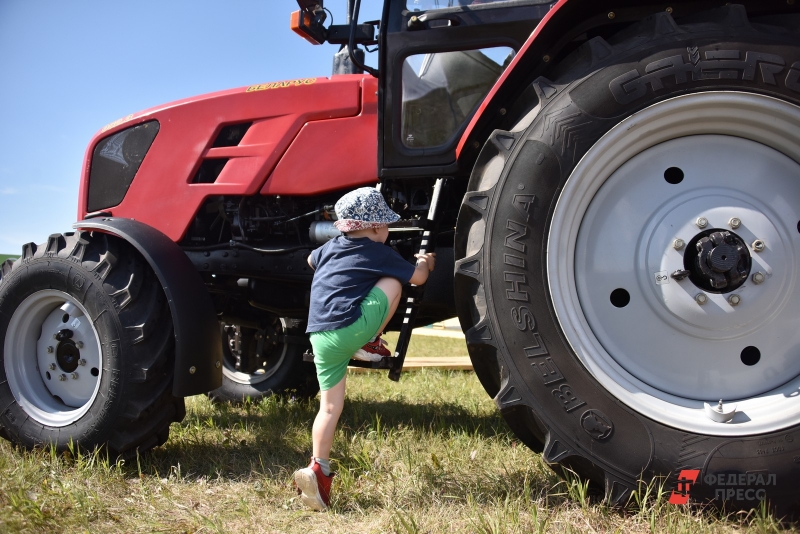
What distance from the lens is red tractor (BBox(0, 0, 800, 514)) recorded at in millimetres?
1923

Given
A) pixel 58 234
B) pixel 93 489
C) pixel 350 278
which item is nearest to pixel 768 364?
pixel 350 278

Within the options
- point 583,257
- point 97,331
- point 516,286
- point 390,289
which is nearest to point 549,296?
point 516,286

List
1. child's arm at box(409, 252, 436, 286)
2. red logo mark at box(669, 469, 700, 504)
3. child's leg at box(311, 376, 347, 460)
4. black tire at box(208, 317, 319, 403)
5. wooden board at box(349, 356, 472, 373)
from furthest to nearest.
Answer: wooden board at box(349, 356, 472, 373) → black tire at box(208, 317, 319, 403) → child's arm at box(409, 252, 436, 286) → child's leg at box(311, 376, 347, 460) → red logo mark at box(669, 469, 700, 504)

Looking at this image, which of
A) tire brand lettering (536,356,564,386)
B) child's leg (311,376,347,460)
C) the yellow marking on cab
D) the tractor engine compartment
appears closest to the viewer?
tire brand lettering (536,356,564,386)

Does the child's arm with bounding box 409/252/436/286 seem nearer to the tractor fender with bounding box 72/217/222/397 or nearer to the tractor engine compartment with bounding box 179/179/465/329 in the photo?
the tractor engine compartment with bounding box 179/179/465/329

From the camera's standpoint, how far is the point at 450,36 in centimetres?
263

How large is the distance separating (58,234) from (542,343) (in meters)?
2.24

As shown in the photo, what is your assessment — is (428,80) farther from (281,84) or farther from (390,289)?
(390,289)

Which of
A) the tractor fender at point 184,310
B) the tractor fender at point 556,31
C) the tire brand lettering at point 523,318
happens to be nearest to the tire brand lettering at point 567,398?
the tire brand lettering at point 523,318

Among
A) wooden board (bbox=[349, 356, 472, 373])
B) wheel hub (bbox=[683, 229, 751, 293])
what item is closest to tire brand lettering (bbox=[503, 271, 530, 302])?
wheel hub (bbox=[683, 229, 751, 293])

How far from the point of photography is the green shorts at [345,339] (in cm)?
226

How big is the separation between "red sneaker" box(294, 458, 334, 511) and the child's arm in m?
0.74

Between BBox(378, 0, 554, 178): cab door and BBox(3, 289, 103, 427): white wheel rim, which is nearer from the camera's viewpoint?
BBox(378, 0, 554, 178): cab door

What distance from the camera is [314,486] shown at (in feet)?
6.94
